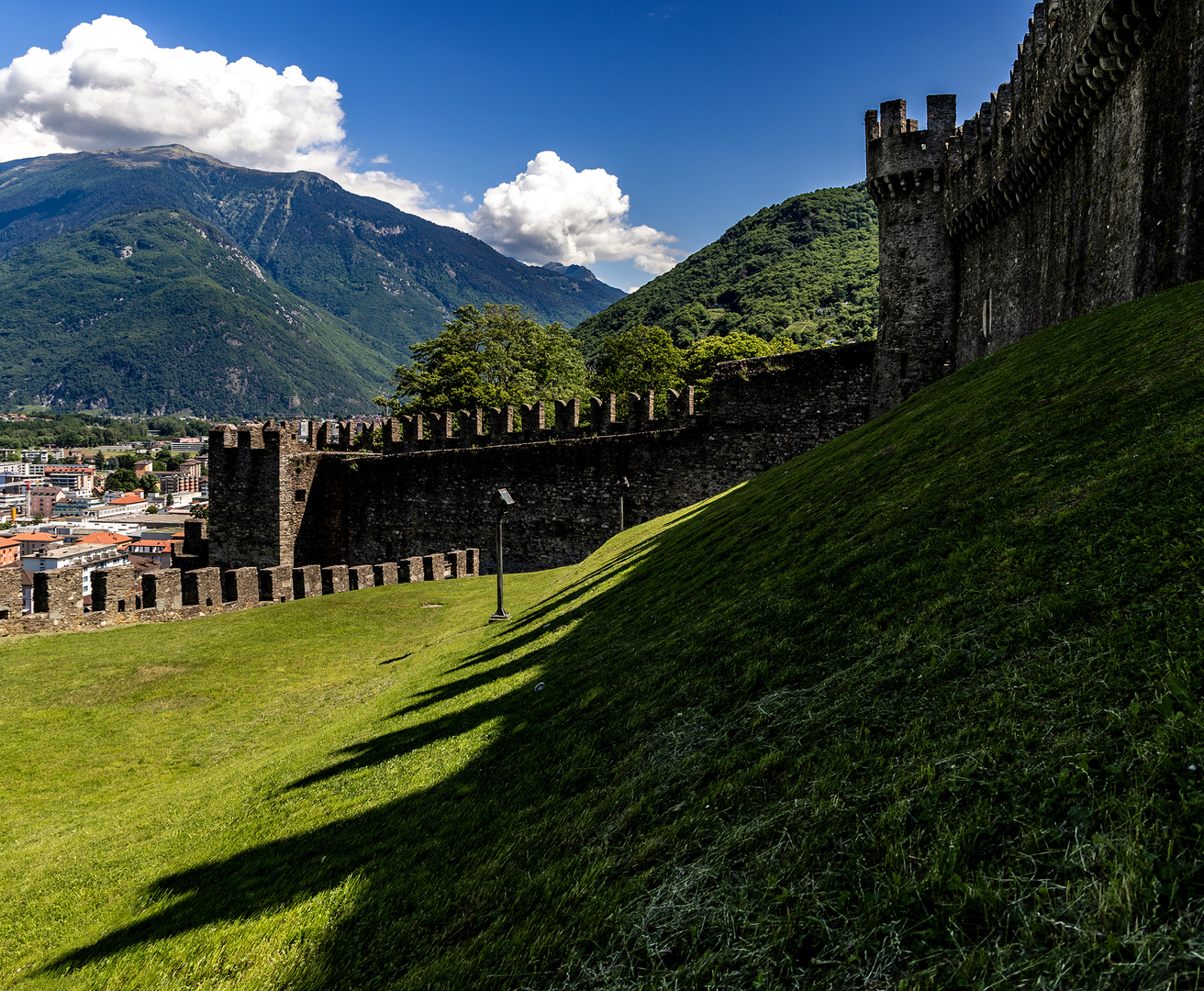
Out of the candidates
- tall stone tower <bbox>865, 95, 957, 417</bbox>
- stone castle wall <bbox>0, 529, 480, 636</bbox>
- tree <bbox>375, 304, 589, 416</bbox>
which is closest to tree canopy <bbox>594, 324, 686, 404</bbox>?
tree <bbox>375, 304, 589, 416</bbox>

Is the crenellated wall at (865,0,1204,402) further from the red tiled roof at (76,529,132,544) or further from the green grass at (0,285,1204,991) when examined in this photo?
the red tiled roof at (76,529,132,544)

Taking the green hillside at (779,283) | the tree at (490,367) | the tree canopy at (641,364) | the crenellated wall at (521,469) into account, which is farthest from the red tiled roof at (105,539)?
the crenellated wall at (521,469)

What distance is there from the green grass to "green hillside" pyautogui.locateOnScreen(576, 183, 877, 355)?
5868 cm

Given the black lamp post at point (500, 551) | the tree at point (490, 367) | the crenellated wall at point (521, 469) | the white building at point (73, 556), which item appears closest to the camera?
the black lamp post at point (500, 551)

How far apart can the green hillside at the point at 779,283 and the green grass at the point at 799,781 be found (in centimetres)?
5868

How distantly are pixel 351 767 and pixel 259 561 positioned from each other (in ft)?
85.5

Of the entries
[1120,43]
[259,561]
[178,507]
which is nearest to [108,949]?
[1120,43]

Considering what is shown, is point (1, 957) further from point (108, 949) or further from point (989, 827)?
point (989, 827)

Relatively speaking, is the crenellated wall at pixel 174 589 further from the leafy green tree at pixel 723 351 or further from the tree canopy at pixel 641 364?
the leafy green tree at pixel 723 351

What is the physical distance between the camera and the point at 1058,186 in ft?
45.1

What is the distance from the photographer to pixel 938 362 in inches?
786

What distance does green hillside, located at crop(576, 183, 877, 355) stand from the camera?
7169 cm

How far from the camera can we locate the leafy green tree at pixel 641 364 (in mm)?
52281

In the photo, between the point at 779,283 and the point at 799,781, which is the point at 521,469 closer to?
the point at 799,781
